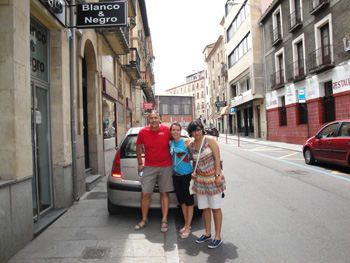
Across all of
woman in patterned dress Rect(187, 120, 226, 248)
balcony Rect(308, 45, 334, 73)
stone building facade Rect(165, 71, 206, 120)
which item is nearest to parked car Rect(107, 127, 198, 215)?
woman in patterned dress Rect(187, 120, 226, 248)

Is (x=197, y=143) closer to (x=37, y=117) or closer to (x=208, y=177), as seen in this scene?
(x=208, y=177)

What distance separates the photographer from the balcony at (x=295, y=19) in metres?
17.4

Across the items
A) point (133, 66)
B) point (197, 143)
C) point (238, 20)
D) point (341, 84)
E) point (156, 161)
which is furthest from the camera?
point (238, 20)

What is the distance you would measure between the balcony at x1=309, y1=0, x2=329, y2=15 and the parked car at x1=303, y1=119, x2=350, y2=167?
366 inches

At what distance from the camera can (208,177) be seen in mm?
3389

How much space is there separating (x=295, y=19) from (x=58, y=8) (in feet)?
57.4

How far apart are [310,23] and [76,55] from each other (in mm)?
15472

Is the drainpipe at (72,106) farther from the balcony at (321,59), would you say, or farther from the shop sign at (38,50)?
the balcony at (321,59)

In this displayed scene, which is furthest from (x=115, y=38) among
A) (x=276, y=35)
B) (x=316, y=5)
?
(x=276, y=35)

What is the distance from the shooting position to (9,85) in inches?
130

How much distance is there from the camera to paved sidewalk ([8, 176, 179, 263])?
10.2 feet

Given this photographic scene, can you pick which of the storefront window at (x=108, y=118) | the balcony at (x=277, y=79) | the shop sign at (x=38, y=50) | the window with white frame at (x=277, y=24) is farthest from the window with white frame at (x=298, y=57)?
the shop sign at (x=38, y=50)

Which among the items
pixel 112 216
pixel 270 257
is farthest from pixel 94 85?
pixel 270 257

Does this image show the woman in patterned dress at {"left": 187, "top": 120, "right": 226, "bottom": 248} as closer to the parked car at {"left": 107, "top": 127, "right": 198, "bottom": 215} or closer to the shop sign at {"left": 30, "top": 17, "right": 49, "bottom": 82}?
the parked car at {"left": 107, "top": 127, "right": 198, "bottom": 215}
